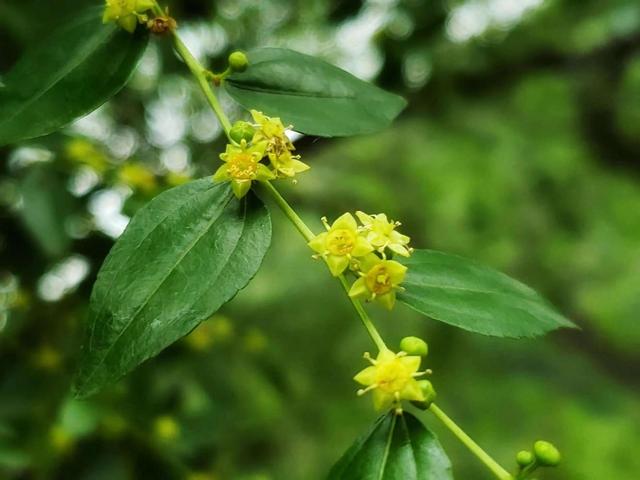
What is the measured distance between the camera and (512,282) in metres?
0.75

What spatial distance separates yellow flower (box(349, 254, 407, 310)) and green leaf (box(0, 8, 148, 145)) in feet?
1.03

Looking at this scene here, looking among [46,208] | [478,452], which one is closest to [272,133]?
[478,452]

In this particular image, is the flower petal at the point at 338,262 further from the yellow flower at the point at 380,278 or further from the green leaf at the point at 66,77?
the green leaf at the point at 66,77

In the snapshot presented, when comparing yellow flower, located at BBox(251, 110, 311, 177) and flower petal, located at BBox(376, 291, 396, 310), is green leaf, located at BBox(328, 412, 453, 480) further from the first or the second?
yellow flower, located at BBox(251, 110, 311, 177)

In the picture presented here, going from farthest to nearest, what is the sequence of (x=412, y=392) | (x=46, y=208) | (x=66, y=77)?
(x=46, y=208) → (x=66, y=77) → (x=412, y=392)

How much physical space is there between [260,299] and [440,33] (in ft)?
3.07

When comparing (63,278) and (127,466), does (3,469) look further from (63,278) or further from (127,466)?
(63,278)

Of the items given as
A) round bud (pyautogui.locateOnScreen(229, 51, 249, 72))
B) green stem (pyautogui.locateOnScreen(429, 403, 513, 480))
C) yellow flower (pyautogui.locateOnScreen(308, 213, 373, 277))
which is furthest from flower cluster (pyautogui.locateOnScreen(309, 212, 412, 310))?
round bud (pyautogui.locateOnScreen(229, 51, 249, 72))

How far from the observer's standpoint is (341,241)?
697 mm

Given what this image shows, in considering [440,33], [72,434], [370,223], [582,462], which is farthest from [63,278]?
[582,462]

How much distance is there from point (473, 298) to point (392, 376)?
0.11 m

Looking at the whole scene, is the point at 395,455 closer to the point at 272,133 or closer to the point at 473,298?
the point at 473,298

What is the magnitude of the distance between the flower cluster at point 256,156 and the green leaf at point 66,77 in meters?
0.15

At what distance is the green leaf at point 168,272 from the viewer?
2.03ft
